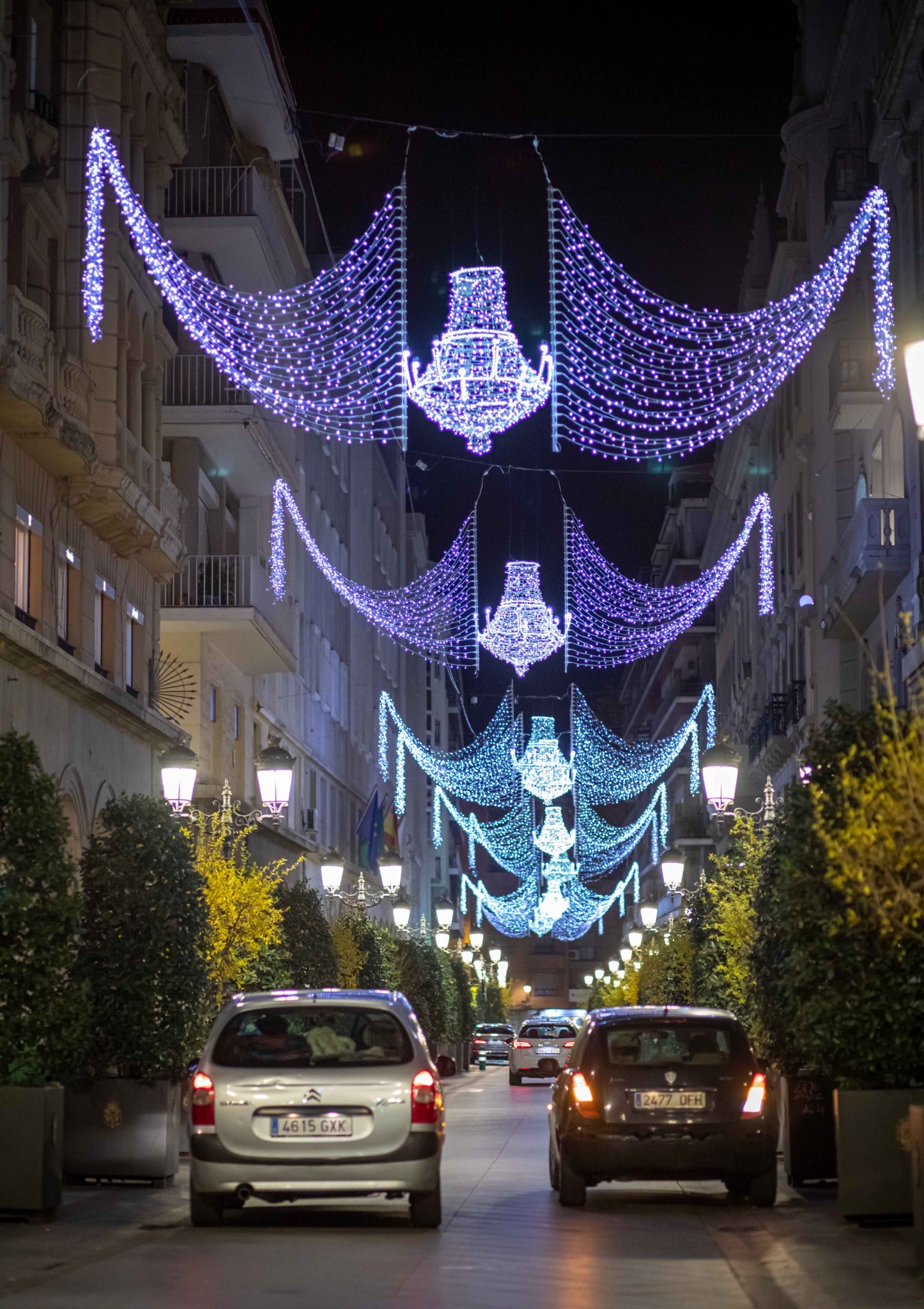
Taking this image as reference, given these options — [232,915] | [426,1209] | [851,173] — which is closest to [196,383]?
[851,173]

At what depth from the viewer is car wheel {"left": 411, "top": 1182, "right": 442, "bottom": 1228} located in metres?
13.9

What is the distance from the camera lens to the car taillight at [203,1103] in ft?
44.3

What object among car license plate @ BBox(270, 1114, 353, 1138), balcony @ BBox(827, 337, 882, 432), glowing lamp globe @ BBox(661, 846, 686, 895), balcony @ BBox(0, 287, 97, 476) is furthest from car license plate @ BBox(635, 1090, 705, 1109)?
balcony @ BBox(827, 337, 882, 432)

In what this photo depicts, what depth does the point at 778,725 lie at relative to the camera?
50.1 metres

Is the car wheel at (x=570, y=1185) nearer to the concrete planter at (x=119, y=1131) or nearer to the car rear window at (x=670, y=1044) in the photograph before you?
the car rear window at (x=670, y=1044)

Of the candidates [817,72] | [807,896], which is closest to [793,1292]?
[807,896]

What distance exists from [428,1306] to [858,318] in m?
28.3

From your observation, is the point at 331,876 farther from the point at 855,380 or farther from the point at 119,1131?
the point at 119,1131

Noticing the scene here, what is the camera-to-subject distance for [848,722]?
14.4m

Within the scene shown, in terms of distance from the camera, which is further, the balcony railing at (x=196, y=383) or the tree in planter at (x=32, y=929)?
the balcony railing at (x=196, y=383)

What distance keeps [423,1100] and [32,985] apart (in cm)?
293

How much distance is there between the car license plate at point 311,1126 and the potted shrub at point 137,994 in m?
4.51

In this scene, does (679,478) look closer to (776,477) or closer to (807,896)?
(776,477)

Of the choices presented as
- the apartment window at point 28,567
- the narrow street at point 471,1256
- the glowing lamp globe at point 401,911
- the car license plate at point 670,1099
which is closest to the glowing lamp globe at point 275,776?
the apartment window at point 28,567
